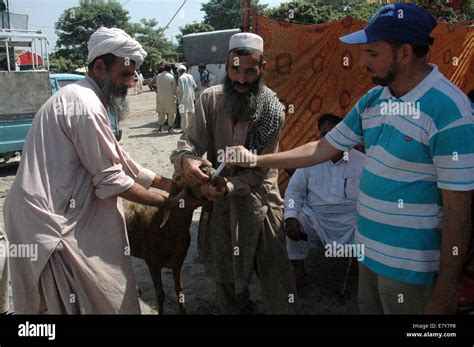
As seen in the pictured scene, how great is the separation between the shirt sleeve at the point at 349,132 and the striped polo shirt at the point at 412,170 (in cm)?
8

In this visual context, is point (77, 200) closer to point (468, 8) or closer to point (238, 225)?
point (238, 225)

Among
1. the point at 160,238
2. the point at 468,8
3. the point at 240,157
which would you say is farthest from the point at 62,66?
the point at 240,157

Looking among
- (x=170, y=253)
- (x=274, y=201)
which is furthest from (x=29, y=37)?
(x=274, y=201)

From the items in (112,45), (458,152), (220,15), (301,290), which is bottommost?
(301,290)

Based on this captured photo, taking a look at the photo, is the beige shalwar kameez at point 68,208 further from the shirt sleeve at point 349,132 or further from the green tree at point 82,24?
the green tree at point 82,24

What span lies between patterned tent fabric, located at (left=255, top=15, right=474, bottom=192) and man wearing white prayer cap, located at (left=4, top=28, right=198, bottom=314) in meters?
3.02

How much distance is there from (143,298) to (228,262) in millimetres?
1479

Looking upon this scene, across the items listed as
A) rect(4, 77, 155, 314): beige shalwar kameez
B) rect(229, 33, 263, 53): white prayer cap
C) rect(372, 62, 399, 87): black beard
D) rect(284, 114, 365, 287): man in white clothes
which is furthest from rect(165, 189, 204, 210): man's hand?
rect(284, 114, 365, 287): man in white clothes

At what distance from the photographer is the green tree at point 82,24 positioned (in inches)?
1459

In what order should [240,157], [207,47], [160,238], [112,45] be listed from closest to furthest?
1. [112,45]
2. [240,157]
3. [160,238]
4. [207,47]

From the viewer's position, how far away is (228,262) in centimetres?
295

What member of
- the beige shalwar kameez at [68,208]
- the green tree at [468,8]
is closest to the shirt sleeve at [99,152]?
the beige shalwar kameez at [68,208]

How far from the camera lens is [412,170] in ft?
6.10

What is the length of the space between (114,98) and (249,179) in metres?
0.97
